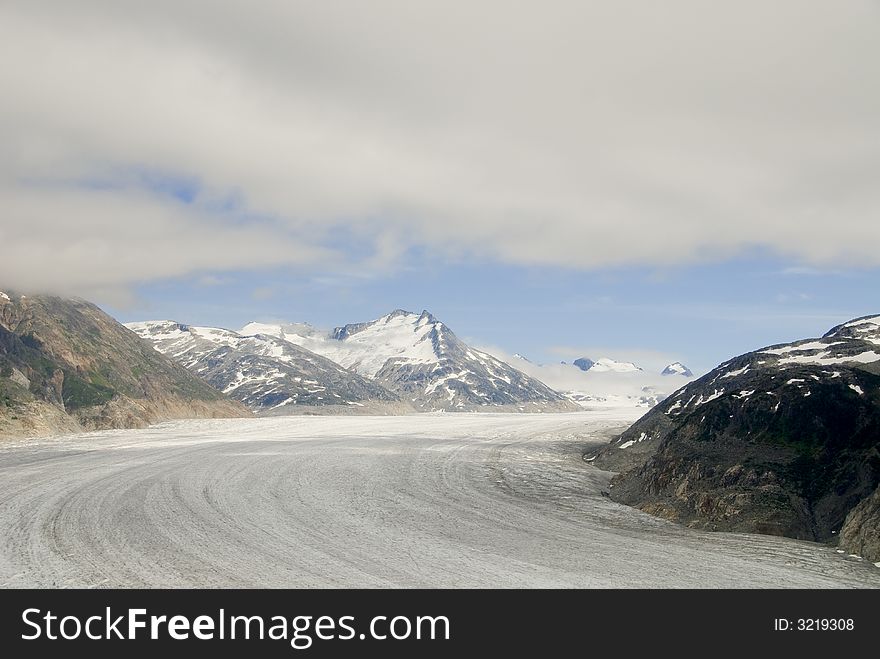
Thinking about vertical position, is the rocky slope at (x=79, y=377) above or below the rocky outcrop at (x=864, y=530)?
above

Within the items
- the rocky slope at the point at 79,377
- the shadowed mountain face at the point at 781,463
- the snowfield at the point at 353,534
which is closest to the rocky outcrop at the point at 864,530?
the shadowed mountain face at the point at 781,463

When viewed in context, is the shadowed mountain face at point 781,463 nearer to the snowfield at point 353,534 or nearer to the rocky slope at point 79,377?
the snowfield at point 353,534

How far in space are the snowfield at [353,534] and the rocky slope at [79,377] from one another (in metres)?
33.8

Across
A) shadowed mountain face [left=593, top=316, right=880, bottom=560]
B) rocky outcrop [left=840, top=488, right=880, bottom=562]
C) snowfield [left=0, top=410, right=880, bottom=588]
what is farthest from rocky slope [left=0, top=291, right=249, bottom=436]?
rocky outcrop [left=840, top=488, right=880, bottom=562]

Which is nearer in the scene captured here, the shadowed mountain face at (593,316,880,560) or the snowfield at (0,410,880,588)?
the snowfield at (0,410,880,588)

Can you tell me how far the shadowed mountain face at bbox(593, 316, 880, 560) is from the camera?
2023 centimetres

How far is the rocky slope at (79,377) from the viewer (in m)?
66.0

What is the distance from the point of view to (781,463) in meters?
23.4

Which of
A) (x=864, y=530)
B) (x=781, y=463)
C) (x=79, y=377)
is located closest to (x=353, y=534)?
(x=864, y=530)

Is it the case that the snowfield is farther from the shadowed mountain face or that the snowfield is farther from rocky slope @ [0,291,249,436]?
rocky slope @ [0,291,249,436]

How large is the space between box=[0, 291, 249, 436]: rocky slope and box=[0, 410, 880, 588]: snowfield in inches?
1329
